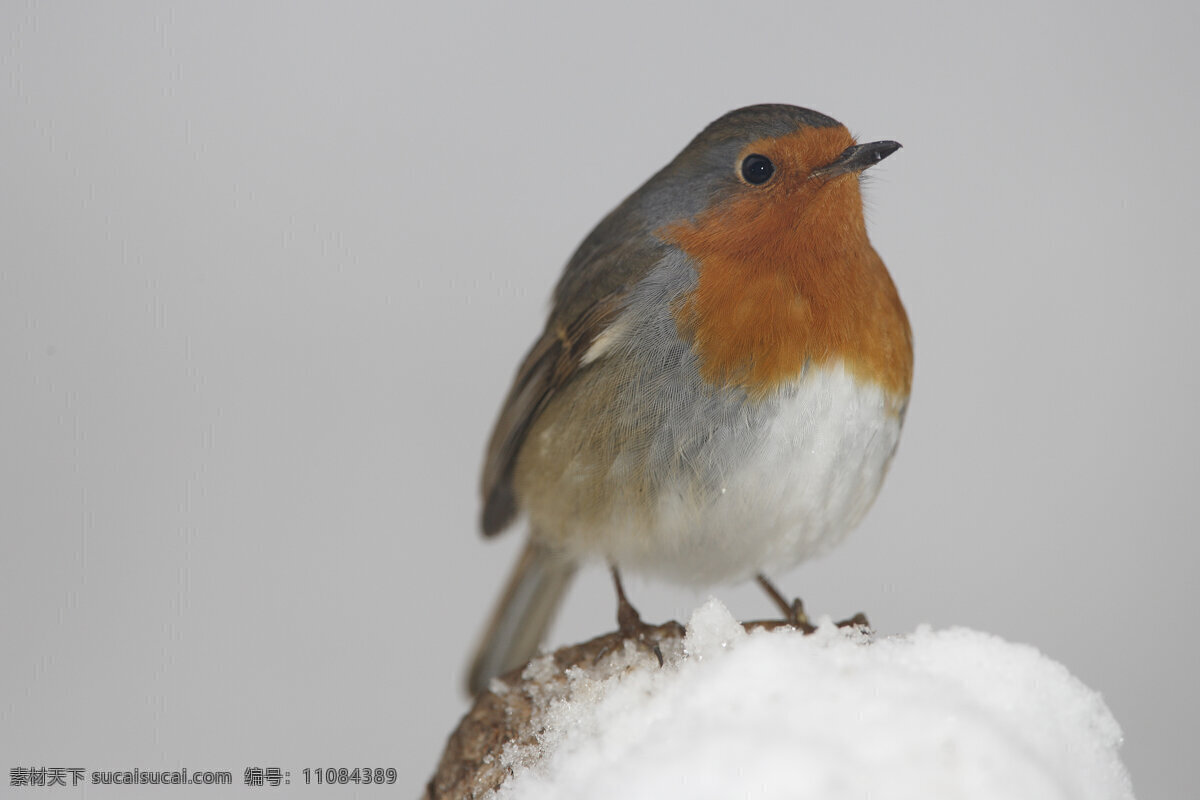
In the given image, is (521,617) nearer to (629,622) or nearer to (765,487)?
(629,622)

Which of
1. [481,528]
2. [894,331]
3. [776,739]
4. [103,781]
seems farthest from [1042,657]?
[103,781]

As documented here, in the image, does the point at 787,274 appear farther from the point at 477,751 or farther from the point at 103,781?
the point at 103,781

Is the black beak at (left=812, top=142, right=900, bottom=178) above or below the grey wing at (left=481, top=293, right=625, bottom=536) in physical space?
above

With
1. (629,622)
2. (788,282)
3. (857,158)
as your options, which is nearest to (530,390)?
(629,622)

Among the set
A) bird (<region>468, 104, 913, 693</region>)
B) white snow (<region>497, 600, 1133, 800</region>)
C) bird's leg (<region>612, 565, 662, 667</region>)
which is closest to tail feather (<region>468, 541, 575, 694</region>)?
bird's leg (<region>612, 565, 662, 667</region>)

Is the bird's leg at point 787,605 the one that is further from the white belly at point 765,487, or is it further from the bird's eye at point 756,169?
the bird's eye at point 756,169

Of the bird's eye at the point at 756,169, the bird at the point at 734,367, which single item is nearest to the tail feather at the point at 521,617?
the bird at the point at 734,367

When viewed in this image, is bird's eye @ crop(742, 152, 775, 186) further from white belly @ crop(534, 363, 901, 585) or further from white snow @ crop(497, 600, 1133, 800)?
white snow @ crop(497, 600, 1133, 800)
